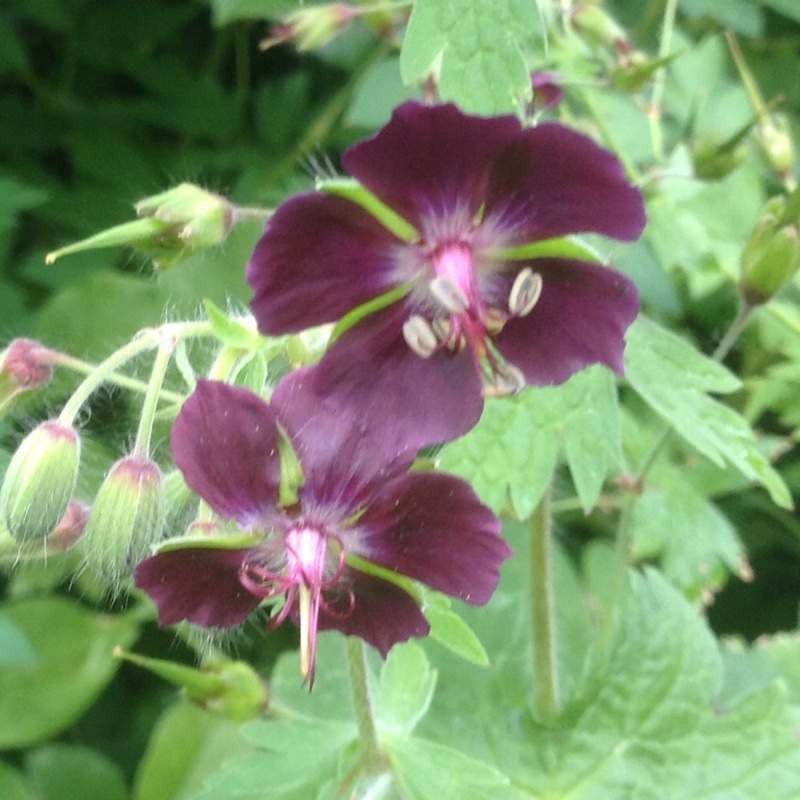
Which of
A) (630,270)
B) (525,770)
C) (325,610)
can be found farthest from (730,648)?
(325,610)

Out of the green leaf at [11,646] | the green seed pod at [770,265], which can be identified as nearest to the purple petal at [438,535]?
the green seed pod at [770,265]

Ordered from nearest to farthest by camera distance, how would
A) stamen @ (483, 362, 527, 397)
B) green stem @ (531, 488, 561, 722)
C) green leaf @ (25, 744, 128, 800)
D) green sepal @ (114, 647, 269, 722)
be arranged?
stamen @ (483, 362, 527, 397), green sepal @ (114, 647, 269, 722), green stem @ (531, 488, 561, 722), green leaf @ (25, 744, 128, 800)

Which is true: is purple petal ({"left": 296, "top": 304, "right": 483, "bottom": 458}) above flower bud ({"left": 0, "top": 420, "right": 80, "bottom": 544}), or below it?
above

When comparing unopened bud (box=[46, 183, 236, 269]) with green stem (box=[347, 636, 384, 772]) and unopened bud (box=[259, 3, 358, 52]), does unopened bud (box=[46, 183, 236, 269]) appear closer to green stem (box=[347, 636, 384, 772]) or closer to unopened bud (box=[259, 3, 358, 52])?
green stem (box=[347, 636, 384, 772])

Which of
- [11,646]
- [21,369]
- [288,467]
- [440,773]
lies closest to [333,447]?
[288,467]

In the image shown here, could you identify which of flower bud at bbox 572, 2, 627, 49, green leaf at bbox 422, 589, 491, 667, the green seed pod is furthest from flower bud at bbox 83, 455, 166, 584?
flower bud at bbox 572, 2, 627, 49

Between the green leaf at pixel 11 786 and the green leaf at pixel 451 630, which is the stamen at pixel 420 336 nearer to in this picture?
the green leaf at pixel 451 630

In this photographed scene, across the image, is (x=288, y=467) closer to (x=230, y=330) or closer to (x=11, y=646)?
(x=230, y=330)
